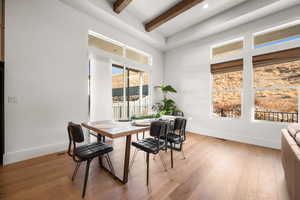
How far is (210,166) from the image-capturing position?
2154mm

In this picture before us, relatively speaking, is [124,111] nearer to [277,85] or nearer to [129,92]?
[129,92]

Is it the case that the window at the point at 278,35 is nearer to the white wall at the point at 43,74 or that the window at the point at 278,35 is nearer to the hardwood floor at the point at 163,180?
the hardwood floor at the point at 163,180

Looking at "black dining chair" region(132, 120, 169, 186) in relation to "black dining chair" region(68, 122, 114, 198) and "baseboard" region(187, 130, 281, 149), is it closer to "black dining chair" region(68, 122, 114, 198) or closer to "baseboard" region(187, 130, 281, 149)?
"black dining chair" region(68, 122, 114, 198)

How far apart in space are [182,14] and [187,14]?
0.44ft

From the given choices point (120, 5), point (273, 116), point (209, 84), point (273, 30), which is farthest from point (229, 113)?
point (120, 5)

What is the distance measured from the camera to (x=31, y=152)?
2.32 meters

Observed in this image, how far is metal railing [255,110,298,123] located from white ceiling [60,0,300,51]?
8.03ft

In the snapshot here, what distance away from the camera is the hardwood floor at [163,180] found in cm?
147

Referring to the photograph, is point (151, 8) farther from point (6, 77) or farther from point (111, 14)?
point (6, 77)

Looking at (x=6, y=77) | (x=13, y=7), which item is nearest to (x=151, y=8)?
(x=13, y=7)

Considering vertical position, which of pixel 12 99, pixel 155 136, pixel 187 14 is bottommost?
pixel 155 136

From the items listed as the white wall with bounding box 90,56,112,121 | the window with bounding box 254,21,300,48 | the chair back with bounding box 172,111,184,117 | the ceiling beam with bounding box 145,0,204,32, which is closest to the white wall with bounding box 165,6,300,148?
the window with bounding box 254,21,300,48

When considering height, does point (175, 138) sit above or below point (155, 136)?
below

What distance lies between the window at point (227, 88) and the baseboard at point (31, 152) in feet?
14.2
